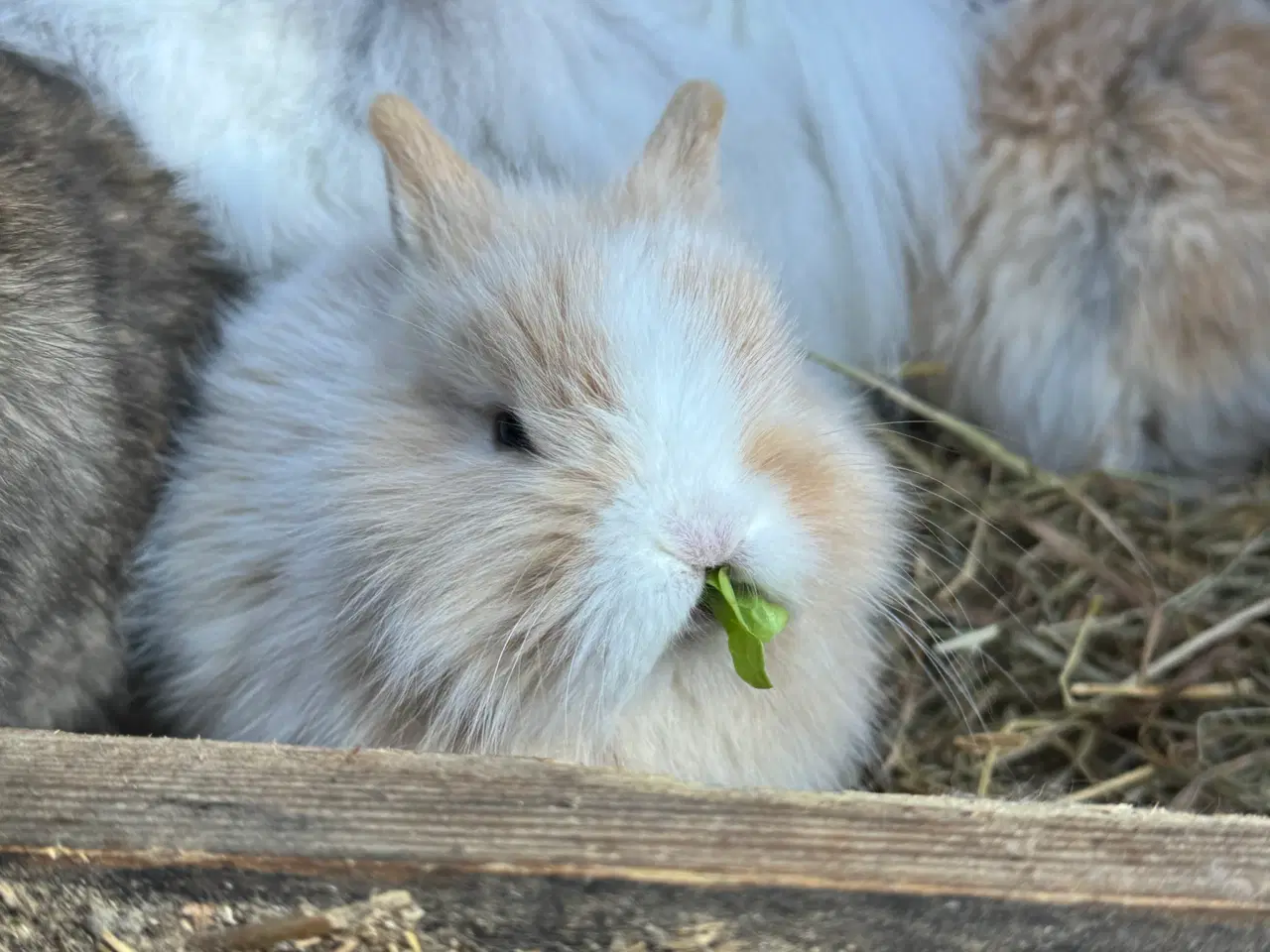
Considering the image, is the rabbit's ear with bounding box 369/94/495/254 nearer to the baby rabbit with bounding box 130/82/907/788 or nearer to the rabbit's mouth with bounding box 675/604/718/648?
the baby rabbit with bounding box 130/82/907/788

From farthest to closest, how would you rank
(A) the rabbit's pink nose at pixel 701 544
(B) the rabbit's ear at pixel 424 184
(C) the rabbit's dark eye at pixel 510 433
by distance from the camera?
(B) the rabbit's ear at pixel 424 184 < (C) the rabbit's dark eye at pixel 510 433 < (A) the rabbit's pink nose at pixel 701 544

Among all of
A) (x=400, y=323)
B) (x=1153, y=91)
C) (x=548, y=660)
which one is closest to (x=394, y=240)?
(x=400, y=323)

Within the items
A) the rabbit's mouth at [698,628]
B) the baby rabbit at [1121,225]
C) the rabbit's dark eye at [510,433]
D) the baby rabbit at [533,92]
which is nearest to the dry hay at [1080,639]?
the baby rabbit at [1121,225]

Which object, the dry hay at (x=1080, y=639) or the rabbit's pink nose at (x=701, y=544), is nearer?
the rabbit's pink nose at (x=701, y=544)

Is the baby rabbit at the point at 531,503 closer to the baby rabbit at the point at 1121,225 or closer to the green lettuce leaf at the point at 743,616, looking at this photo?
the green lettuce leaf at the point at 743,616

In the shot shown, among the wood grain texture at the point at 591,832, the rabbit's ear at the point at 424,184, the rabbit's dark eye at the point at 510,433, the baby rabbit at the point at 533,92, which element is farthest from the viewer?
the baby rabbit at the point at 533,92

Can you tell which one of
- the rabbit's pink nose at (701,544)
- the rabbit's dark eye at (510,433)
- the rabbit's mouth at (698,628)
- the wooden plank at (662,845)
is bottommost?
the wooden plank at (662,845)

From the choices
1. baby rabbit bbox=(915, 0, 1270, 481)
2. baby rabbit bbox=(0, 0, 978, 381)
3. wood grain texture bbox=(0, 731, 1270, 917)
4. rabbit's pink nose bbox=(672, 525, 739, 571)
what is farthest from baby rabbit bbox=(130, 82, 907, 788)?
baby rabbit bbox=(915, 0, 1270, 481)

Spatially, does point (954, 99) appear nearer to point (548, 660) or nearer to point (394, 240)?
point (394, 240)
